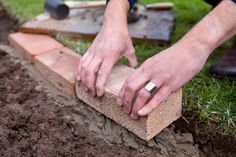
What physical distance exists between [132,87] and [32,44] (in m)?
1.25

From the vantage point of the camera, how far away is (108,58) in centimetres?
A: 186

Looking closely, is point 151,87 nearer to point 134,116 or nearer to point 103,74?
point 134,116

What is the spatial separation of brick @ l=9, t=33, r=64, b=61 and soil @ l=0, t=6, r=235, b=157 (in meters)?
0.40

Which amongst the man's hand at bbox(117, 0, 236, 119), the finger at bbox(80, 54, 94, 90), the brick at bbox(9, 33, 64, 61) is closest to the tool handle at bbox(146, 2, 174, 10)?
the brick at bbox(9, 33, 64, 61)

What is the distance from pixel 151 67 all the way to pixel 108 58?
1.18 feet

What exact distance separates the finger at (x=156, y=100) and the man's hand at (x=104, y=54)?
305 millimetres

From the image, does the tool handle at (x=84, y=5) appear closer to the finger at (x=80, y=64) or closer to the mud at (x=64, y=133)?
the mud at (x=64, y=133)

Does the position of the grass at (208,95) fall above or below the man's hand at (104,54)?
below

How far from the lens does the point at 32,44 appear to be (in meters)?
2.59

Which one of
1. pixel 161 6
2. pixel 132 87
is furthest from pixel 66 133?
pixel 161 6

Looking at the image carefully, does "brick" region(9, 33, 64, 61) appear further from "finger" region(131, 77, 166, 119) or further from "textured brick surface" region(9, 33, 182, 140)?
"finger" region(131, 77, 166, 119)

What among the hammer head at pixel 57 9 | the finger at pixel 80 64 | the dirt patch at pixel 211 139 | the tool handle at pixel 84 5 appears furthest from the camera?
the tool handle at pixel 84 5

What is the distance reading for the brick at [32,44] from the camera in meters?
2.49

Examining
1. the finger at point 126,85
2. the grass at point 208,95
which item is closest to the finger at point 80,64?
the finger at point 126,85
